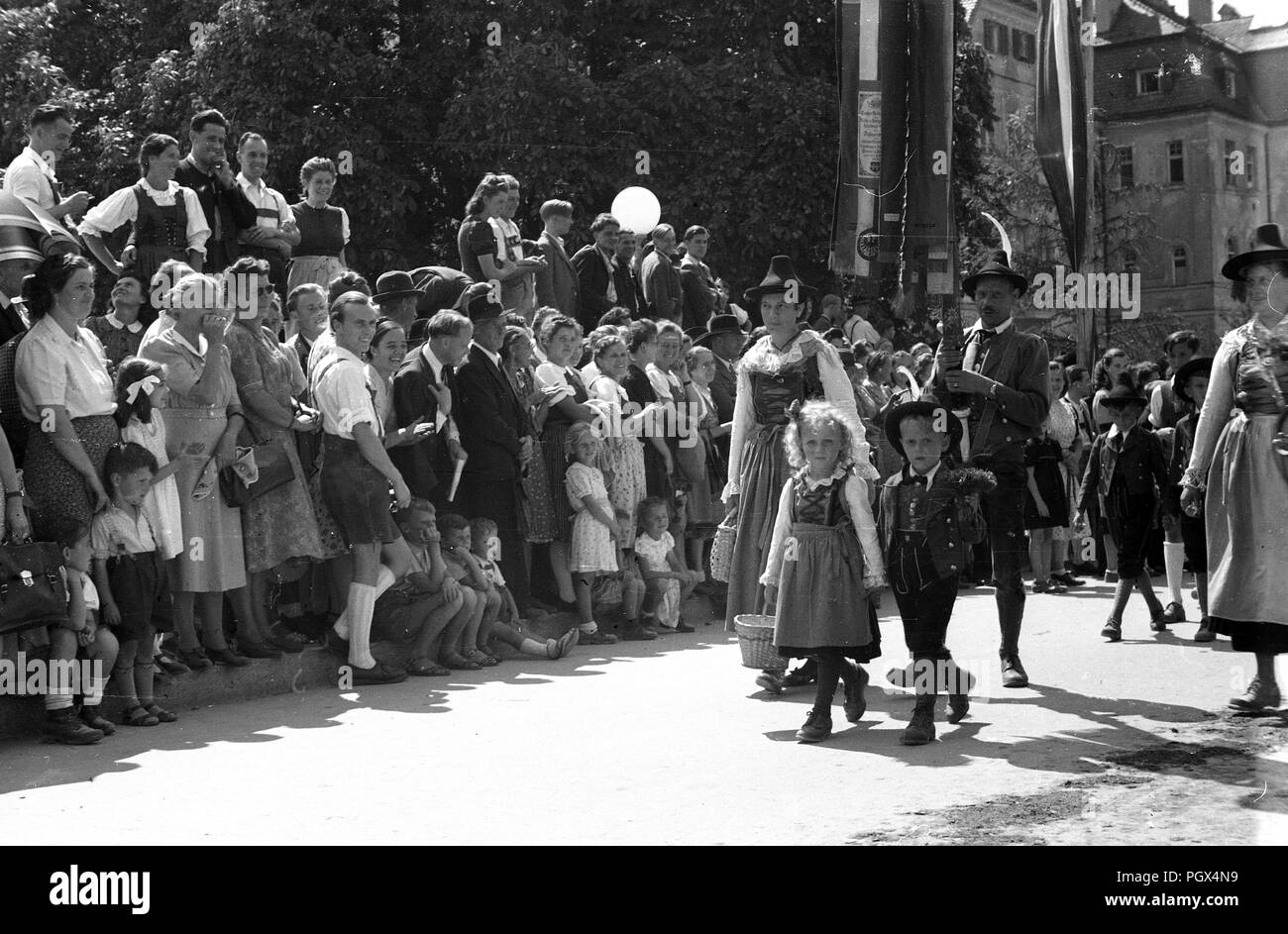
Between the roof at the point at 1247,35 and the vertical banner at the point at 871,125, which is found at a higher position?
the roof at the point at 1247,35

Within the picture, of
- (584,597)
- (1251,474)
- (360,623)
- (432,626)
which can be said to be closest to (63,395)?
(360,623)

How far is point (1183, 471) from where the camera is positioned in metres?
12.3

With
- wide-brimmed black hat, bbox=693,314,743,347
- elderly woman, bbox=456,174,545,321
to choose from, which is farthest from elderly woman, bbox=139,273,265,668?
wide-brimmed black hat, bbox=693,314,743,347

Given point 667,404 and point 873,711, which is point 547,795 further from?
point 667,404

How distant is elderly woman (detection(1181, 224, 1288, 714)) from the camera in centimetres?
842

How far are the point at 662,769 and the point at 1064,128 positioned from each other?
25.2 feet

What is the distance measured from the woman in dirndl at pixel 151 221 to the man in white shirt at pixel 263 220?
3.36 ft

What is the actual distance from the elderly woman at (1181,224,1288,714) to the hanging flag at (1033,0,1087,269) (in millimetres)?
3981

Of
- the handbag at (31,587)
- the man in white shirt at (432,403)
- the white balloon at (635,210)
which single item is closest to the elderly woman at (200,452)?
the handbag at (31,587)

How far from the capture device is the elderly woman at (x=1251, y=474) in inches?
332

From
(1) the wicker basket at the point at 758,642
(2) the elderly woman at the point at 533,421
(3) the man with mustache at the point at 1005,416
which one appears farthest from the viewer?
(2) the elderly woman at the point at 533,421

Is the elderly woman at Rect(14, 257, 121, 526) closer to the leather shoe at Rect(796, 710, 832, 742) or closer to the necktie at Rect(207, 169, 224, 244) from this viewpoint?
the leather shoe at Rect(796, 710, 832, 742)

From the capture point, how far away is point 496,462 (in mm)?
11047

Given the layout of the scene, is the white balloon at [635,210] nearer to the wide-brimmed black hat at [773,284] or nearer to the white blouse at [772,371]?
the wide-brimmed black hat at [773,284]
